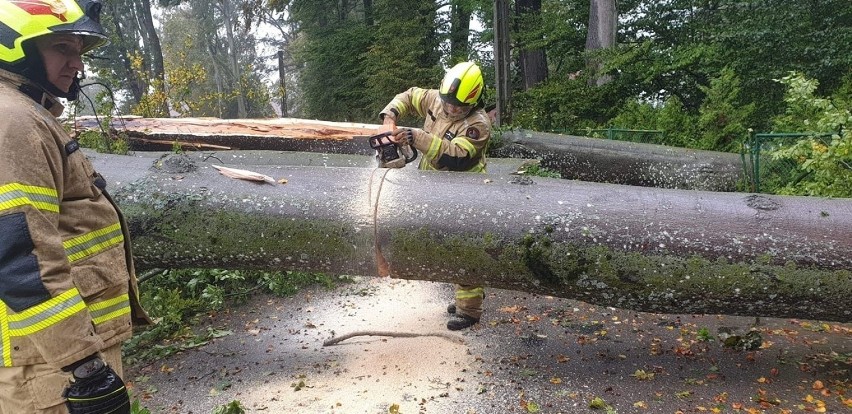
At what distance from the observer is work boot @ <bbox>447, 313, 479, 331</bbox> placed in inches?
149

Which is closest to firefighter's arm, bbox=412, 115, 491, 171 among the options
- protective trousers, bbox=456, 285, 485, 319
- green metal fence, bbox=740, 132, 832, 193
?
protective trousers, bbox=456, 285, 485, 319

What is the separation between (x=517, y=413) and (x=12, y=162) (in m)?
2.41

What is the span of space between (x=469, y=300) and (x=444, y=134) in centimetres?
128

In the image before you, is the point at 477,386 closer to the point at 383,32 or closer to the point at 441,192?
the point at 441,192

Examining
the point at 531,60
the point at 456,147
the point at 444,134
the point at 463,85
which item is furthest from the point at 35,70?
the point at 531,60

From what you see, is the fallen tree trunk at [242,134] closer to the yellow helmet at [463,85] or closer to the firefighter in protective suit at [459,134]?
the firefighter in protective suit at [459,134]

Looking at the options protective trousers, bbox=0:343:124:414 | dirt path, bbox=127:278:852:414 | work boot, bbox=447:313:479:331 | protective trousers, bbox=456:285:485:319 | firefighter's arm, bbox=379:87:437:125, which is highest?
firefighter's arm, bbox=379:87:437:125

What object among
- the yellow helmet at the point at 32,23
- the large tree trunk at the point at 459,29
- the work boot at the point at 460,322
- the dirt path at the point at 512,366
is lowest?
the dirt path at the point at 512,366

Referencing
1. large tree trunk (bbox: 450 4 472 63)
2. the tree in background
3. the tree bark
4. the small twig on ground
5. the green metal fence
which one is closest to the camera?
the small twig on ground

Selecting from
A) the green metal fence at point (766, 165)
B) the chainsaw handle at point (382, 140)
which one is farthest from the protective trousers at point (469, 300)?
the green metal fence at point (766, 165)

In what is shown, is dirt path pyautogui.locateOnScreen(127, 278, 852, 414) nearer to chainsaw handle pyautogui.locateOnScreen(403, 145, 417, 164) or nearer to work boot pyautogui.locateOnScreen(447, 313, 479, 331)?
work boot pyautogui.locateOnScreen(447, 313, 479, 331)

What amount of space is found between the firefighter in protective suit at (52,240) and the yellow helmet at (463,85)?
7.56 feet

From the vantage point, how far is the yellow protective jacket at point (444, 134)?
3.59 m

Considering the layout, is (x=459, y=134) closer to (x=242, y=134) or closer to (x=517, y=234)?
(x=517, y=234)
